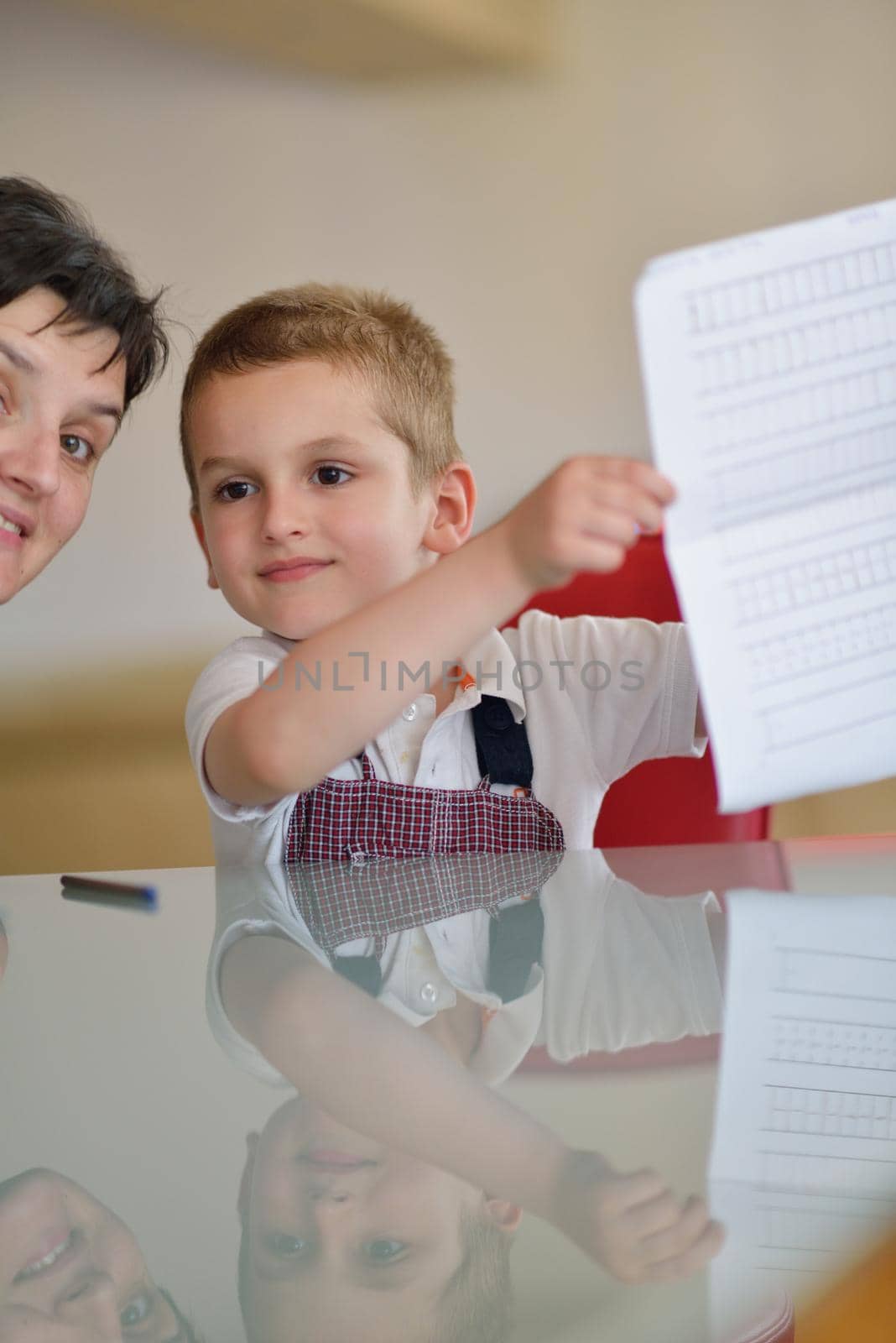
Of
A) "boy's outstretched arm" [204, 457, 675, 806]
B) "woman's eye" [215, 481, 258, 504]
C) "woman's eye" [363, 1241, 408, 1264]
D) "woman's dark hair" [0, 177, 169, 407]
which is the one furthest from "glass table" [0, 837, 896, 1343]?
"woman's dark hair" [0, 177, 169, 407]

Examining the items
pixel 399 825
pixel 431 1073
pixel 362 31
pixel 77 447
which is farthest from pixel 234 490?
pixel 362 31

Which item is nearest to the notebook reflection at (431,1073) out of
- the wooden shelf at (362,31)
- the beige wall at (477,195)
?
the beige wall at (477,195)

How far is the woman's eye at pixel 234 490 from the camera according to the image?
95cm

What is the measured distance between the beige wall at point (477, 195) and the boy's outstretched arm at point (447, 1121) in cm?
141

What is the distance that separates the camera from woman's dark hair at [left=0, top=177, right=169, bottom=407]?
922mm

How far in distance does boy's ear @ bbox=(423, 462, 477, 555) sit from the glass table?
0.51 metres

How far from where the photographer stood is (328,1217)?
0.26 meters

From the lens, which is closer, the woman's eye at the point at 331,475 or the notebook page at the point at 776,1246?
the notebook page at the point at 776,1246

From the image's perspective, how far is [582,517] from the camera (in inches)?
23.3

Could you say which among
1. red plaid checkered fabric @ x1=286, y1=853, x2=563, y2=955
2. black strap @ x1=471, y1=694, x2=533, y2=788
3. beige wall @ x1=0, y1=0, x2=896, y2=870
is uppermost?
beige wall @ x1=0, y1=0, x2=896, y2=870

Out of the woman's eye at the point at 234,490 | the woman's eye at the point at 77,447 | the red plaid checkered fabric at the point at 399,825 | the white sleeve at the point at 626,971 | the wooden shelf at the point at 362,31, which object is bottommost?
the white sleeve at the point at 626,971

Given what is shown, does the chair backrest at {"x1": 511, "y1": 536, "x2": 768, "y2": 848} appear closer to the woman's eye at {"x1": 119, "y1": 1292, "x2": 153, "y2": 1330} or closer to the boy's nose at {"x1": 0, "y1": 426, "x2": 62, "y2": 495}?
the boy's nose at {"x1": 0, "y1": 426, "x2": 62, "y2": 495}

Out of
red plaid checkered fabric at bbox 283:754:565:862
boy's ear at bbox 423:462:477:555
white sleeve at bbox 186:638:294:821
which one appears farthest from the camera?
boy's ear at bbox 423:462:477:555

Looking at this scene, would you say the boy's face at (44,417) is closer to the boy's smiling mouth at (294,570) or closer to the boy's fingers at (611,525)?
the boy's smiling mouth at (294,570)
